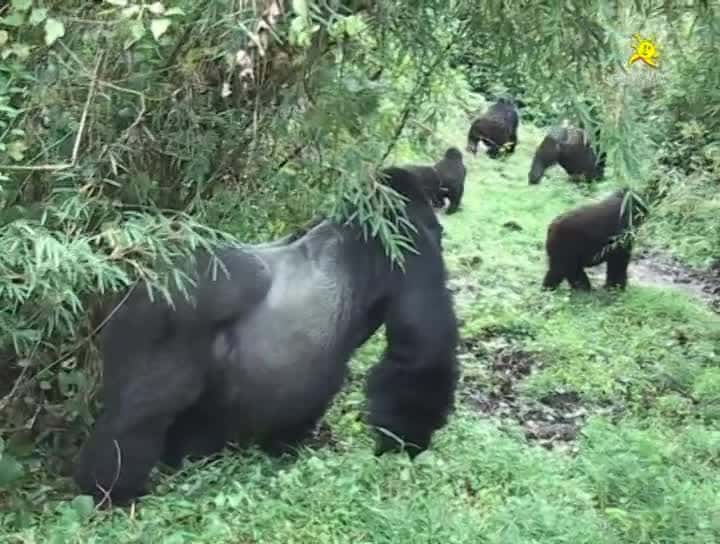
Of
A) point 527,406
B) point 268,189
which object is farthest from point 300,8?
point 527,406

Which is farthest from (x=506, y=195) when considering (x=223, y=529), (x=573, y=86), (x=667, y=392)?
(x=223, y=529)

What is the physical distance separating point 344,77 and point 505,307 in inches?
150

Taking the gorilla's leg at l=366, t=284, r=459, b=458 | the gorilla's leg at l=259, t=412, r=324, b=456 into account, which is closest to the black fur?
the gorilla's leg at l=366, t=284, r=459, b=458

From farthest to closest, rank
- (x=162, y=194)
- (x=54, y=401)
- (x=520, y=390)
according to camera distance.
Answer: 1. (x=520, y=390)
2. (x=54, y=401)
3. (x=162, y=194)

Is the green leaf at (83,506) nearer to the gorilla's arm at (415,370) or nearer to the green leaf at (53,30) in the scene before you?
the gorilla's arm at (415,370)

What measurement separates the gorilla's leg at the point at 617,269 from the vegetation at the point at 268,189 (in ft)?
10.8

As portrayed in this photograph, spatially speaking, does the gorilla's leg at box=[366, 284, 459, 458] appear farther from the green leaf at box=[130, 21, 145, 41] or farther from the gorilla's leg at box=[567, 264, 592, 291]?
the gorilla's leg at box=[567, 264, 592, 291]

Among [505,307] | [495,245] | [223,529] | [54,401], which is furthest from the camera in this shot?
[495,245]

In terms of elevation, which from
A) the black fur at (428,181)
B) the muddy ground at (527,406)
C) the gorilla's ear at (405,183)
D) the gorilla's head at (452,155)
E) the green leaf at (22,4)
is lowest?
the muddy ground at (527,406)

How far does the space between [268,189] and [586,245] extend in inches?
172

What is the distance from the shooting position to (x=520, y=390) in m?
5.51

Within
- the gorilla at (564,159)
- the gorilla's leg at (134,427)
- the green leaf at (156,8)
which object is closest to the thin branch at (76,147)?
the green leaf at (156,8)

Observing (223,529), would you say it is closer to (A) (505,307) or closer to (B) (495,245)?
(A) (505,307)

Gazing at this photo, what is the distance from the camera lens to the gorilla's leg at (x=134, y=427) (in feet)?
11.1
